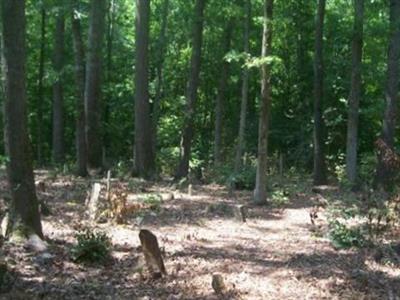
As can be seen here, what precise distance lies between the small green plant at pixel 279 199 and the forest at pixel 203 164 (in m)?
0.07

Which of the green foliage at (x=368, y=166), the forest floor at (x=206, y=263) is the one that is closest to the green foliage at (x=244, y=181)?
the forest floor at (x=206, y=263)

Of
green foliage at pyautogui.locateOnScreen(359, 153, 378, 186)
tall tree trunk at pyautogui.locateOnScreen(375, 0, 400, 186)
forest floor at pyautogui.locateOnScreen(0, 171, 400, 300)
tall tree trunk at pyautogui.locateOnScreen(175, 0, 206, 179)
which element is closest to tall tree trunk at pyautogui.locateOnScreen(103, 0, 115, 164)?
tall tree trunk at pyautogui.locateOnScreen(175, 0, 206, 179)

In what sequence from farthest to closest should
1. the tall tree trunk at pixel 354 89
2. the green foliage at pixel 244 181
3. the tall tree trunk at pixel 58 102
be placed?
the tall tree trunk at pixel 58 102 → the green foliage at pixel 244 181 → the tall tree trunk at pixel 354 89

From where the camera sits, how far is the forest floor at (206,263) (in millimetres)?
7852

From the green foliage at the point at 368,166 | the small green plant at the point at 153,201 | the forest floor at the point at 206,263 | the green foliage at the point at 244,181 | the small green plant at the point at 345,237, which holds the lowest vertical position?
the forest floor at the point at 206,263

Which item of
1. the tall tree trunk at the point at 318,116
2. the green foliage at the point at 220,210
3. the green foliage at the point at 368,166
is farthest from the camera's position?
the green foliage at the point at 368,166

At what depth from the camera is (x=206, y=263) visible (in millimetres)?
9242

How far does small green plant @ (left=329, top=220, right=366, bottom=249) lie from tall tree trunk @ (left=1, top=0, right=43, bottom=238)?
5.24 m

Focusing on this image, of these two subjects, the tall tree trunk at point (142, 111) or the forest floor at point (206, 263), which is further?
the tall tree trunk at point (142, 111)

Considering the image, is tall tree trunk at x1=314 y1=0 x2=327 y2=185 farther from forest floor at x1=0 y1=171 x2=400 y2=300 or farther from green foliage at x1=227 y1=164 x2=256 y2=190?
forest floor at x1=0 y1=171 x2=400 y2=300

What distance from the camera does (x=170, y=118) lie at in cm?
3481

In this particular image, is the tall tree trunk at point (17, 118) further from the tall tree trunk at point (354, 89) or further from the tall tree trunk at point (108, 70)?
the tall tree trunk at point (108, 70)

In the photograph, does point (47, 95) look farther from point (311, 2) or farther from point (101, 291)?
point (101, 291)

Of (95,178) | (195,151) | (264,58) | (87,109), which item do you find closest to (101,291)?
(264,58)
